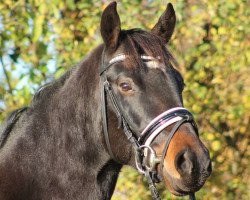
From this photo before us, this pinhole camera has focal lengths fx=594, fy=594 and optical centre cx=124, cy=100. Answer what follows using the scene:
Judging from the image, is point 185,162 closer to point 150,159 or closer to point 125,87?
point 150,159

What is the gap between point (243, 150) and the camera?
23.2 feet

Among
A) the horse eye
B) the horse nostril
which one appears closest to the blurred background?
the horse eye

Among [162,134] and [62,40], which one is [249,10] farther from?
[162,134]

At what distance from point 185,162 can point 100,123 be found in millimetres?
677

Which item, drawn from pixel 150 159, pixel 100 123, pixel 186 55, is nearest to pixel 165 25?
pixel 100 123

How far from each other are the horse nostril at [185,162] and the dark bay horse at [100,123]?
0.16 m

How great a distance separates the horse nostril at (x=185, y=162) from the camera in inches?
124

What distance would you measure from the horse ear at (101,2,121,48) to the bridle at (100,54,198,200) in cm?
11

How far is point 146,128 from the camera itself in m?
3.39

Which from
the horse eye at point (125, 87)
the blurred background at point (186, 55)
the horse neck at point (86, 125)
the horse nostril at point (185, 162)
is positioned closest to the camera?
the horse nostril at point (185, 162)

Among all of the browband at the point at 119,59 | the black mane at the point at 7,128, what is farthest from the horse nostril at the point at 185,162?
the black mane at the point at 7,128

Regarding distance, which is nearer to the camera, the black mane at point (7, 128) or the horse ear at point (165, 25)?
the black mane at point (7, 128)

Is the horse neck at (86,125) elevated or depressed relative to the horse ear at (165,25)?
depressed

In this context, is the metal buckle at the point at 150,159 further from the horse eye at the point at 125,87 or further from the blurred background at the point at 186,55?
the blurred background at the point at 186,55
